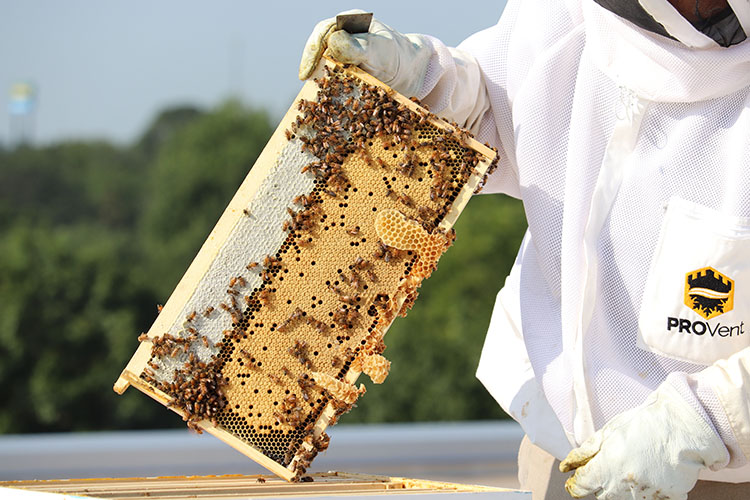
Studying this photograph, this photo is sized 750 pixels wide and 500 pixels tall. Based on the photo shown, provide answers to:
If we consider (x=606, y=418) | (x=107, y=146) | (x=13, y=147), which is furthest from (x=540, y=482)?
(x=107, y=146)

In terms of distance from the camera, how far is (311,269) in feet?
6.84

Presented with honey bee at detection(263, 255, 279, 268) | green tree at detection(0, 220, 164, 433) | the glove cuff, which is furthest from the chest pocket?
green tree at detection(0, 220, 164, 433)

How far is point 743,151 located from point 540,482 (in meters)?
1.08

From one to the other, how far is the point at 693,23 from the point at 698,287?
1.95ft

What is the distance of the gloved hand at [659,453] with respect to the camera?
190 cm

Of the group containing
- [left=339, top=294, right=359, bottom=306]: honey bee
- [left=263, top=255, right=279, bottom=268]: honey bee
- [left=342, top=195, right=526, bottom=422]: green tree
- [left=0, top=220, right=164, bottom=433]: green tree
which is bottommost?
[left=0, top=220, right=164, bottom=433]: green tree

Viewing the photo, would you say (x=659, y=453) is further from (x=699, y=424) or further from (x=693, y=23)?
(x=693, y=23)

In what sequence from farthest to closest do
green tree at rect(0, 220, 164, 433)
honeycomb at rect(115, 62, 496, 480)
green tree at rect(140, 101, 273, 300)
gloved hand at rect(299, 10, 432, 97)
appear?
green tree at rect(140, 101, 273, 300), green tree at rect(0, 220, 164, 433), gloved hand at rect(299, 10, 432, 97), honeycomb at rect(115, 62, 496, 480)

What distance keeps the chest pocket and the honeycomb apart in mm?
459

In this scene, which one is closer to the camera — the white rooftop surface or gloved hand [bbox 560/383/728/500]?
gloved hand [bbox 560/383/728/500]

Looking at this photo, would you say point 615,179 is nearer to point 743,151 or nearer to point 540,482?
point 743,151

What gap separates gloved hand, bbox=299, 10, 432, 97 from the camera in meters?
2.13

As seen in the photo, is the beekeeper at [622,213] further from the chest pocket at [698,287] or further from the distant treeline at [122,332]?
the distant treeline at [122,332]

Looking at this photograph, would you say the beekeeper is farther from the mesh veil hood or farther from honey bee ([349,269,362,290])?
honey bee ([349,269,362,290])
